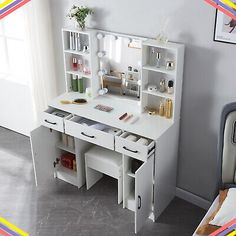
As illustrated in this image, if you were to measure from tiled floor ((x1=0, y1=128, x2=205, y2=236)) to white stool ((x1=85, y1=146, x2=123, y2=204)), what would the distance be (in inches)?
6.2

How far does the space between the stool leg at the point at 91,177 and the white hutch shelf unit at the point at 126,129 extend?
0.27 ft

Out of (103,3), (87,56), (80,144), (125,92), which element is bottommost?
(80,144)

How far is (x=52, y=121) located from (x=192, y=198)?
1423 millimetres

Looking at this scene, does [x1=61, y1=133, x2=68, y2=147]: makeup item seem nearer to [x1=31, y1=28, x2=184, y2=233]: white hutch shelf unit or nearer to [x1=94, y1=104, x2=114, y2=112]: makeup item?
[x1=31, y1=28, x2=184, y2=233]: white hutch shelf unit

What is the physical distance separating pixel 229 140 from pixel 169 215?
940 mm

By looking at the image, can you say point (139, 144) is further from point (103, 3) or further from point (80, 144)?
point (103, 3)

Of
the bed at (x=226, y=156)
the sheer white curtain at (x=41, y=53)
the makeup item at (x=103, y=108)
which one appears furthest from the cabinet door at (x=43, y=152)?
the bed at (x=226, y=156)

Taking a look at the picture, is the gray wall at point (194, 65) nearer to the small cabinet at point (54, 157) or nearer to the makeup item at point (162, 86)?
the makeup item at point (162, 86)

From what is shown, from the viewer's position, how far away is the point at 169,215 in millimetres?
3297

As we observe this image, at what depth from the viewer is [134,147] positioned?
2.89 metres

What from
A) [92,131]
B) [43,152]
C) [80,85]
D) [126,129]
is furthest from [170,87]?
[43,152]

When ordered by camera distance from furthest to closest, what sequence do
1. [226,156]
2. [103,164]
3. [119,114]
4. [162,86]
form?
[103,164] < [119,114] < [162,86] < [226,156]

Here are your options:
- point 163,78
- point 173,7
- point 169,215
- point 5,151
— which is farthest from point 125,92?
point 5,151

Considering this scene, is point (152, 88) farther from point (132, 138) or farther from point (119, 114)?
point (132, 138)
